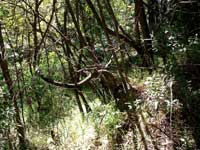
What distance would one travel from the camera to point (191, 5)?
4.43 metres

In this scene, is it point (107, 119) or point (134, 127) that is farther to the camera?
point (107, 119)

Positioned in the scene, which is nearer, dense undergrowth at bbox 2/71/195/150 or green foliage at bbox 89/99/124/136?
dense undergrowth at bbox 2/71/195/150

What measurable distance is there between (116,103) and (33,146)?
4.15 ft

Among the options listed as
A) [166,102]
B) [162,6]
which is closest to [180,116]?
[166,102]

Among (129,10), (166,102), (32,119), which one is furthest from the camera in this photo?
(129,10)

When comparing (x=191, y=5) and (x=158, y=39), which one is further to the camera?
(x=191, y=5)

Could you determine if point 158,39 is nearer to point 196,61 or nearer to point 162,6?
point 196,61

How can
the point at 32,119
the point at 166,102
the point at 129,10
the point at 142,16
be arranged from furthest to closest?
the point at 129,10, the point at 32,119, the point at 142,16, the point at 166,102

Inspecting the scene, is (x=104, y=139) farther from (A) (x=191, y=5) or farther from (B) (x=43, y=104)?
(B) (x=43, y=104)

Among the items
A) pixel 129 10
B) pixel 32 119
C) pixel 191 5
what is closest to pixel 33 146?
pixel 32 119

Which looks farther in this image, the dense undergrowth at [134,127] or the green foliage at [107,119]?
the green foliage at [107,119]

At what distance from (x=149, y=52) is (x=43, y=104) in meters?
2.09

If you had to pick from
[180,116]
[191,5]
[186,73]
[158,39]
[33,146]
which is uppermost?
[191,5]

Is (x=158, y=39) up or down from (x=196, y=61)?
up
